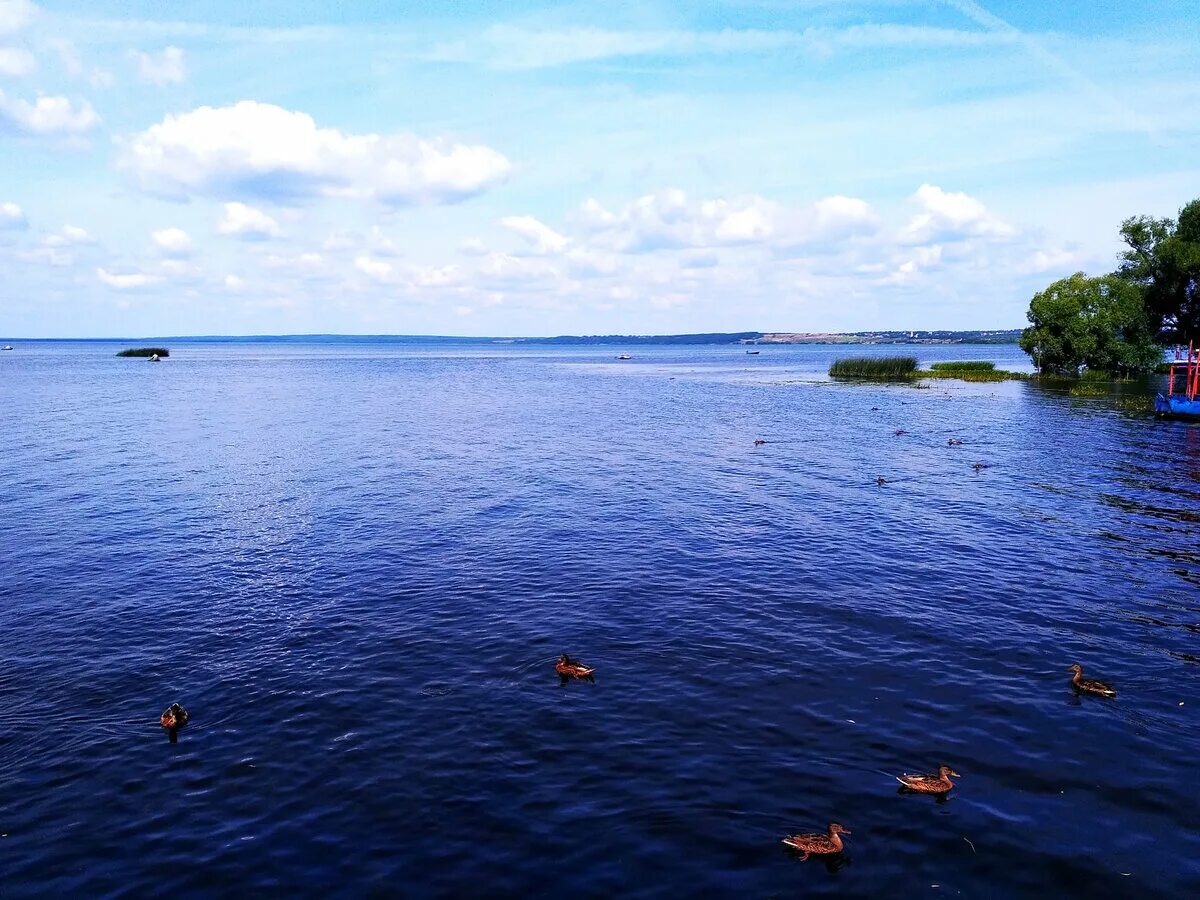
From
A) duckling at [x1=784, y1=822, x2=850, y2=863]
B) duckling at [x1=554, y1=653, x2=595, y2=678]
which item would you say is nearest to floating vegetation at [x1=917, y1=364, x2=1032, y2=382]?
duckling at [x1=554, y1=653, x2=595, y2=678]

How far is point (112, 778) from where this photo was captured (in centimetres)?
1745

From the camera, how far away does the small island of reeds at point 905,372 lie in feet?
454

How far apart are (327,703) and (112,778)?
484cm

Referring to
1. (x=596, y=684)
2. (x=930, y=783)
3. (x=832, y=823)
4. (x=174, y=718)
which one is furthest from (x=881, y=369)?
(x=174, y=718)

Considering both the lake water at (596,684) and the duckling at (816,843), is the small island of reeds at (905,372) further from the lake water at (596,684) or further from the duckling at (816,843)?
the duckling at (816,843)

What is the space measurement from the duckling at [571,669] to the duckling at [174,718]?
30.7 ft

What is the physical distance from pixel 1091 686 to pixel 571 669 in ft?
44.9

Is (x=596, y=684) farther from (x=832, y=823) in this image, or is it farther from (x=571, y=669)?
(x=832, y=823)

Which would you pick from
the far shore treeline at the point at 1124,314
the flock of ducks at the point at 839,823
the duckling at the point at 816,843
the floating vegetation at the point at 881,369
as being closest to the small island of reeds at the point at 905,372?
the floating vegetation at the point at 881,369

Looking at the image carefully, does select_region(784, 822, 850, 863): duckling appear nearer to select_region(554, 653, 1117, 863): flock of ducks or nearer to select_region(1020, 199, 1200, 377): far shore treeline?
select_region(554, 653, 1117, 863): flock of ducks

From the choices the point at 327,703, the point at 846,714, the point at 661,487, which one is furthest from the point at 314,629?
the point at 661,487

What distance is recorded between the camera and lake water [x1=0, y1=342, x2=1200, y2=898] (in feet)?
49.3

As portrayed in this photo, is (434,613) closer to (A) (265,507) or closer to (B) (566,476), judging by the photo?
(A) (265,507)

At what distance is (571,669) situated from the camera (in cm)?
2197
